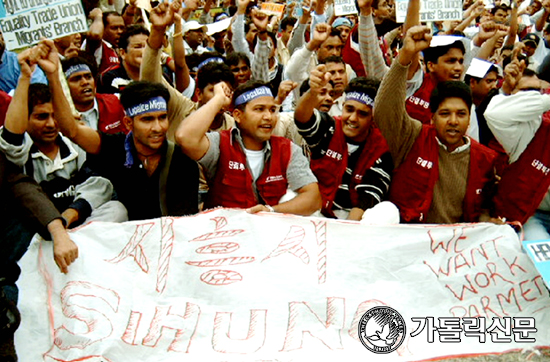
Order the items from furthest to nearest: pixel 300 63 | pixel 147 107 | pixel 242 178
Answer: pixel 300 63 → pixel 242 178 → pixel 147 107

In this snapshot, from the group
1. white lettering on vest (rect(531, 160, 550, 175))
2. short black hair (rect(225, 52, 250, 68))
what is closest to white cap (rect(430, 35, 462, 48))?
white lettering on vest (rect(531, 160, 550, 175))

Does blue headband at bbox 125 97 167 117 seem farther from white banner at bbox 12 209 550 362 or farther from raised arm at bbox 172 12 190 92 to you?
raised arm at bbox 172 12 190 92

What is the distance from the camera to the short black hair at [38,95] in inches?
161

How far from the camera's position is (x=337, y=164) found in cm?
457

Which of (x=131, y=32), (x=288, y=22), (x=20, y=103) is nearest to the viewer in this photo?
(x=20, y=103)

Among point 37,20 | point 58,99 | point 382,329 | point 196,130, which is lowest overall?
point 382,329

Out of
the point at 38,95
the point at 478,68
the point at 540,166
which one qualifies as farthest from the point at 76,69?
the point at 540,166

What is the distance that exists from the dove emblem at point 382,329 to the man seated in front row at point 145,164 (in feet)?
4.59

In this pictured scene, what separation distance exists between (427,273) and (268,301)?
0.93m

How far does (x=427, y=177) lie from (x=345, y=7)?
4101 millimetres

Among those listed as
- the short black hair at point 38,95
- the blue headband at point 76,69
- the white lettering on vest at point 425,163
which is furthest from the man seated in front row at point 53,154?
the white lettering on vest at point 425,163

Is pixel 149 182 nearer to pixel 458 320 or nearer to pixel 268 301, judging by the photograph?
pixel 268 301

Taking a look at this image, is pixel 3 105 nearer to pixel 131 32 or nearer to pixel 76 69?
pixel 76 69

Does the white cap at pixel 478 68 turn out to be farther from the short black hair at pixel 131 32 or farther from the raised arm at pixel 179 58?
the short black hair at pixel 131 32
